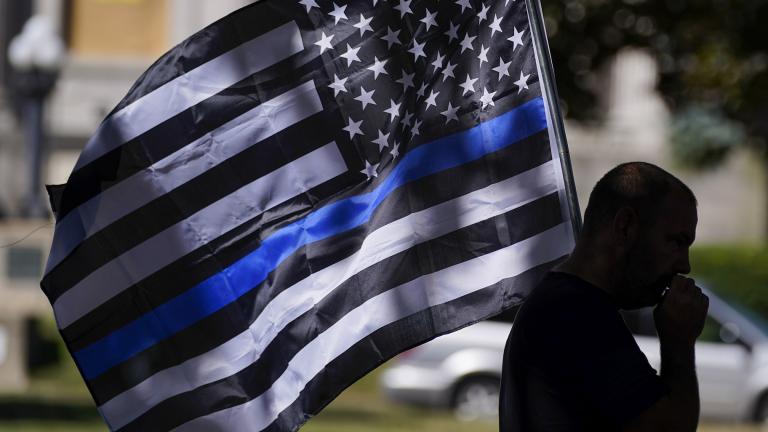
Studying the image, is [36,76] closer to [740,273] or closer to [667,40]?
[667,40]

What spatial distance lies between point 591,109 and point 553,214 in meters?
11.5

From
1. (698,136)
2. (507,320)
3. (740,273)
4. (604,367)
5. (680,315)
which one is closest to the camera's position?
(604,367)

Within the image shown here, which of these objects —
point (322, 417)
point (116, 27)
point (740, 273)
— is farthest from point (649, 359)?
point (116, 27)

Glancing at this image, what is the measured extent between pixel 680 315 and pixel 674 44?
12.9m

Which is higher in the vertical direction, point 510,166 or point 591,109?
point 510,166

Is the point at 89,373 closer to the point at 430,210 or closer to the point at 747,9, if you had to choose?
the point at 430,210

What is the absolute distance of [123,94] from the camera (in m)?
29.6

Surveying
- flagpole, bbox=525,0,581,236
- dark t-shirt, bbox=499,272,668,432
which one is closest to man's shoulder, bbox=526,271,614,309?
dark t-shirt, bbox=499,272,668,432

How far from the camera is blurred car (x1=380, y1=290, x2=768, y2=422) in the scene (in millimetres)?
14406

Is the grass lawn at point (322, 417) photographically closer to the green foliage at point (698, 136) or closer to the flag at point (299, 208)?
the flag at point (299, 208)

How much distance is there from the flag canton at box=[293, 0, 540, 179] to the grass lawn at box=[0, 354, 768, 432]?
8934mm

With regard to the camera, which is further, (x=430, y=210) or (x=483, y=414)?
(x=483, y=414)

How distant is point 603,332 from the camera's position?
10.2ft

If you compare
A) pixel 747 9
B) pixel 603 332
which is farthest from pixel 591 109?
pixel 603 332
